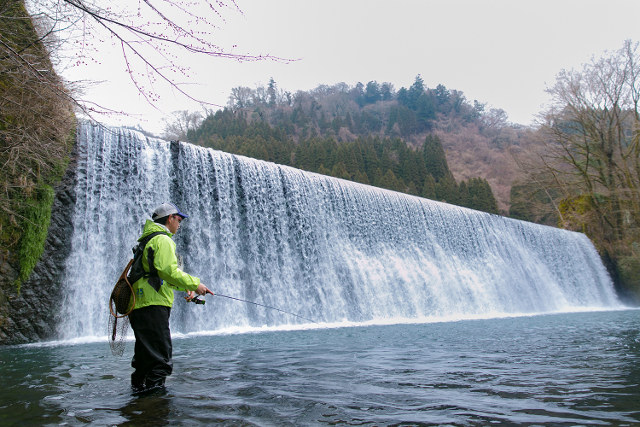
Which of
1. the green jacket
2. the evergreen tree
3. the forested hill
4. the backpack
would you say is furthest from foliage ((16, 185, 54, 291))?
the evergreen tree

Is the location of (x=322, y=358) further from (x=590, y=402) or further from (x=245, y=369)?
(x=590, y=402)

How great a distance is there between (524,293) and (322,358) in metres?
17.1

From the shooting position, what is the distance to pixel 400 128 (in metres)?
75.9

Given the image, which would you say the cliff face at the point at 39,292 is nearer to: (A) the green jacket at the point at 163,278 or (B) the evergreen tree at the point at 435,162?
(A) the green jacket at the point at 163,278

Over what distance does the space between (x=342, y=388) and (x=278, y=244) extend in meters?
9.59

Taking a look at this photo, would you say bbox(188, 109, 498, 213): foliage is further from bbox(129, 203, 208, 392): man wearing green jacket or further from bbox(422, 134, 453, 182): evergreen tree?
bbox(129, 203, 208, 392): man wearing green jacket

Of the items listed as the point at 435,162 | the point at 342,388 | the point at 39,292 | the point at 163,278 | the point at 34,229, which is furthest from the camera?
the point at 435,162

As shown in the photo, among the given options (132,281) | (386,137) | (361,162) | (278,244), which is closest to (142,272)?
(132,281)

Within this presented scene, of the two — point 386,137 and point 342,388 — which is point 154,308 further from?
point 386,137

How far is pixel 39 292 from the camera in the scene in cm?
817

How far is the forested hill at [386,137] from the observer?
39781 mm

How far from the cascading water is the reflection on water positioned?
439 centimetres

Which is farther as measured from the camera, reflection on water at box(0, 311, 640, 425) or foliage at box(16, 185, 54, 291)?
foliage at box(16, 185, 54, 291)

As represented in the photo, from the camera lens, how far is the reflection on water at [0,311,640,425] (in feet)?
8.10
